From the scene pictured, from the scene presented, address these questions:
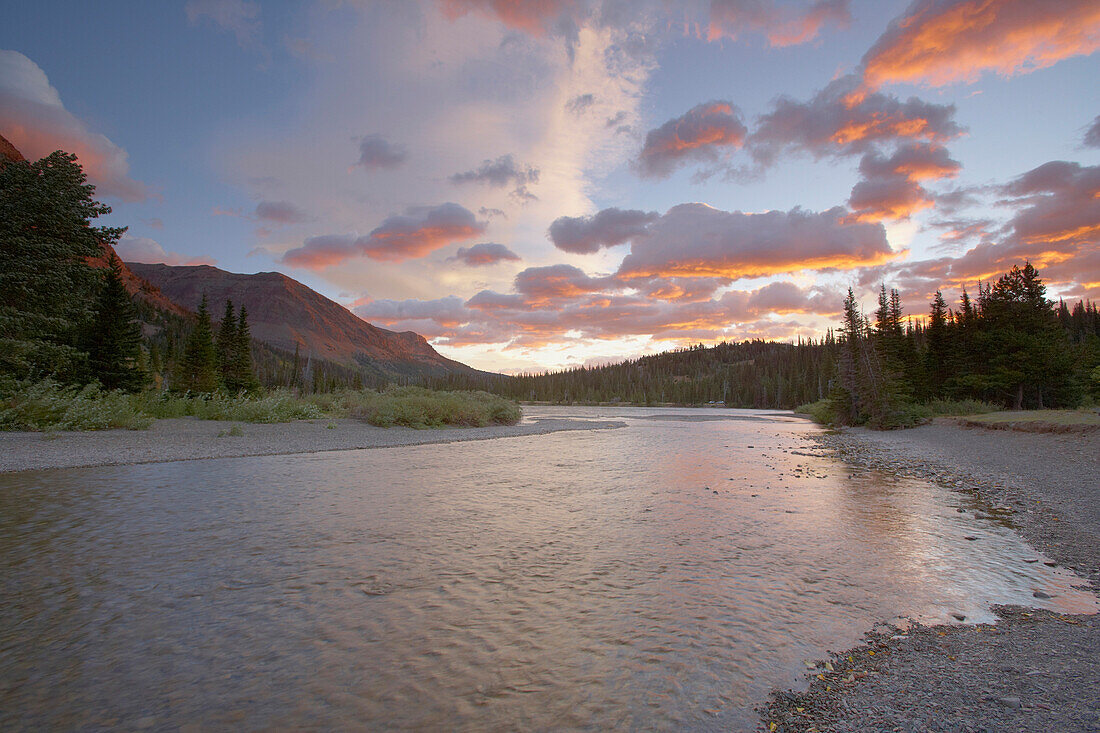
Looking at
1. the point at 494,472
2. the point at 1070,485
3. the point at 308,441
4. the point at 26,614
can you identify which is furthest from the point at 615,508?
the point at 308,441

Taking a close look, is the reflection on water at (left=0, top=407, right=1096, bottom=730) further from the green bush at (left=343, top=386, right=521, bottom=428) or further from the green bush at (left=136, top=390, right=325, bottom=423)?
the green bush at (left=343, top=386, right=521, bottom=428)

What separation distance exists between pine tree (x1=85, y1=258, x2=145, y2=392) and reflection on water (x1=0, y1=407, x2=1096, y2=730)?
88.7 ft

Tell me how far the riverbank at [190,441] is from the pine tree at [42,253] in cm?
483

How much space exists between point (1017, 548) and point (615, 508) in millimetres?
7147

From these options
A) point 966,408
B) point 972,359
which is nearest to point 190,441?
point 966,408

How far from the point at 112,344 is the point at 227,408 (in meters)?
11.2

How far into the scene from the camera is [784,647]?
15.9 feet

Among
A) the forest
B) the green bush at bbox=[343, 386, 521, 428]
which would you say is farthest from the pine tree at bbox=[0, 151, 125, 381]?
the green bush at bbox=[343, 386, 521, 428]

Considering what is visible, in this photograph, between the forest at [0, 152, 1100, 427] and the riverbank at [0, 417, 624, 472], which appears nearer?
the riverbank at [0, 417, 624, 472]

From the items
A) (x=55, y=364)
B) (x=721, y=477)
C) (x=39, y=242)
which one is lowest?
(x=721, y=477)

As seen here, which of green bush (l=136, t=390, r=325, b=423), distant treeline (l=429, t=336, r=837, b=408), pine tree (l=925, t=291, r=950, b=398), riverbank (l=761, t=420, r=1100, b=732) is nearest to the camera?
riverbank (l=761, t=420, r=1100, b=732)

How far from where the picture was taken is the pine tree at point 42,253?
69.9 ft

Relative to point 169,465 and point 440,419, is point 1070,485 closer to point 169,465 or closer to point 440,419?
point 169,465

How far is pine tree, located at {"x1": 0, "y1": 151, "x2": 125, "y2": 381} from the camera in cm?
2130
